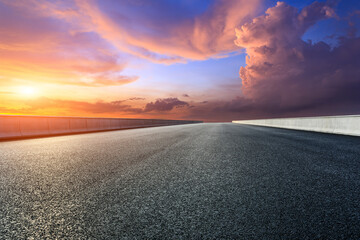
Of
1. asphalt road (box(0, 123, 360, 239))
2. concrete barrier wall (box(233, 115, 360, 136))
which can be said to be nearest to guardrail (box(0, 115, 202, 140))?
asphalt road (box(0, 123, 360, 239))

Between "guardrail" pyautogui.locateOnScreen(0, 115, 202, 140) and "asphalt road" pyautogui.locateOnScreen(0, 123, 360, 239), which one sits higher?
"guardrail" pyautogui.locateOnScreen(0, 115, 202, 140)

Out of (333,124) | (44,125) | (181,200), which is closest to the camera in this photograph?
(181,200)

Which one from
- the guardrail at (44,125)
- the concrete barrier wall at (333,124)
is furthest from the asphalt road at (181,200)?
the concrete barrier wall at (333,124)

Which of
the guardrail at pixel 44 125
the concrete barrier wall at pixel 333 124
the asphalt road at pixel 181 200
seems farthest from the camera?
the concrete barrier wall at pixel 333 124

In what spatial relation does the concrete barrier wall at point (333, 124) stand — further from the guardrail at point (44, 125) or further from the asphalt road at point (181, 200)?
the guardrail at point (44, 125)

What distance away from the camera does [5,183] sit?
4098mm

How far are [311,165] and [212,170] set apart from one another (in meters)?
2.35

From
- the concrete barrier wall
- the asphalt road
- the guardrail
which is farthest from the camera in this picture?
the concrete barrier wall

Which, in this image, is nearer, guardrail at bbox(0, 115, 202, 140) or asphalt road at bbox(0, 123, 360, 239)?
asphalt road at bbox(0, 123, 360, 239)

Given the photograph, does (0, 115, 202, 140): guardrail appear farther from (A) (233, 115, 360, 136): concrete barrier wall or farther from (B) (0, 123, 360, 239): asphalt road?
(A) (233, 115, 360, 136): concrete barrier wall

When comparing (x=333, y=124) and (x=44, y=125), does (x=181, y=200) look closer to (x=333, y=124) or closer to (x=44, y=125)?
(x=44, y=125)

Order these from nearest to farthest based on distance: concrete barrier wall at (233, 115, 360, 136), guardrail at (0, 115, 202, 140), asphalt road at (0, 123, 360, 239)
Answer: asphalt road at (0, 123, 360, 239) < guardrail at (0, 115, 202, 140) < concrete barrier wall at (233, 115, 360, 136)

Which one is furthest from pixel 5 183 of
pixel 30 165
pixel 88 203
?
pixel 88 203

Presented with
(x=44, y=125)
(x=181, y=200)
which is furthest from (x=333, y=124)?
(x=44, y=125)
